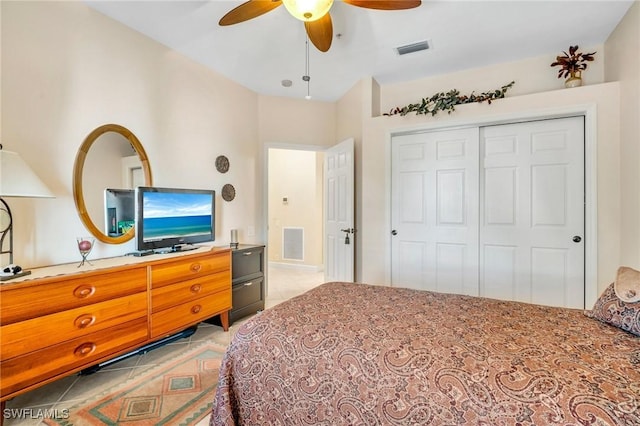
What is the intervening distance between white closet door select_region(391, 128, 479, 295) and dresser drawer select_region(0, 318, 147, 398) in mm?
2658

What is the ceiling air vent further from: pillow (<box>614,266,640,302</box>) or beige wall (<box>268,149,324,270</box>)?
beige wall (<box>268,149,324,270</box>)

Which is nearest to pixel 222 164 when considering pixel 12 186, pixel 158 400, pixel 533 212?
pixel 12 186

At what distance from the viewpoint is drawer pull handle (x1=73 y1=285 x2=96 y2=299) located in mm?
1814

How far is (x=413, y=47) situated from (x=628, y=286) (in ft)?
8.54

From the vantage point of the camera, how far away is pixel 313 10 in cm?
159

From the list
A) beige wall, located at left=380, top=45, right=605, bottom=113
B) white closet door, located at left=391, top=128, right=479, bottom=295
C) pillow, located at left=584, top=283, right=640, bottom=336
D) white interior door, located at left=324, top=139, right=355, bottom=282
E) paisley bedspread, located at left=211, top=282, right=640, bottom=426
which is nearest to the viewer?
paisley bedspread, located at left=211, top=282, right=640, bottom=426

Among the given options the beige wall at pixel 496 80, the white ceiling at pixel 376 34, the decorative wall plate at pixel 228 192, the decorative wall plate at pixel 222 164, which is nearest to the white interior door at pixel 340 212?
the beige wall at pixel 496 80

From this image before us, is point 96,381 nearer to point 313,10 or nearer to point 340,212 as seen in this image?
point 313,10

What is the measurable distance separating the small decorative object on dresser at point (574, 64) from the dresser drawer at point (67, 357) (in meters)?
4.27

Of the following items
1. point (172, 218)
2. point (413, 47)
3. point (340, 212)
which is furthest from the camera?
point (340, 212)

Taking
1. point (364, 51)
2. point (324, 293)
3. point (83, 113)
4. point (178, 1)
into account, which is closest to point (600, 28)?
point (364, 51)

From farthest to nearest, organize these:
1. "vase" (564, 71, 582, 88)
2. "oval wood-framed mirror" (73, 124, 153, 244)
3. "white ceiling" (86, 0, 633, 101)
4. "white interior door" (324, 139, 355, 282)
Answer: "white interior door" (324, 139, 355, 282), "vase" (564, 71, 582, 88), "white ceiling" (86, 0, 633, 101), "oval wood-framed mirror" (73, 124, 153, 244)

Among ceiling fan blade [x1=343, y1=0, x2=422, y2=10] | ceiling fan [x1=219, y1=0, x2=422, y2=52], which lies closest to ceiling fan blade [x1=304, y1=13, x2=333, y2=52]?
ceiling fan [x1=219, y1=0, x2=422, y2=52]

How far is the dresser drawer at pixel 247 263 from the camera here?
3098 mm
